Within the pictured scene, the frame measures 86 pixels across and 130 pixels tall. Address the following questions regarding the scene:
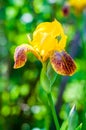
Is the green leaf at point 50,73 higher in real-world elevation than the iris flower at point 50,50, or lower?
lower

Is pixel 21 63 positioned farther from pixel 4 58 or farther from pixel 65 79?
pixel 4 58

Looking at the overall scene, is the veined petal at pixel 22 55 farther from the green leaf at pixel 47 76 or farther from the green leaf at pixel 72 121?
the green leaf at pixel 72 121

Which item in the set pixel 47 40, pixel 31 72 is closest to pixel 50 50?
pixel 47 40

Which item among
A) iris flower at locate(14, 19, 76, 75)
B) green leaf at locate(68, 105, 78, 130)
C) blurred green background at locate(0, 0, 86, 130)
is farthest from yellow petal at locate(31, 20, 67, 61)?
blurred green background at locate(0, 0, 86, 130)

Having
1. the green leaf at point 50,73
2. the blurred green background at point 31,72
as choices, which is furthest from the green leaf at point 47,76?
the blurred green background at point 31,72

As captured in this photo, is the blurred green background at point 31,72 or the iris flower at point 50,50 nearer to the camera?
the iris flower at point 50,50

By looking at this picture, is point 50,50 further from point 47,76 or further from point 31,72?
point 31,72
